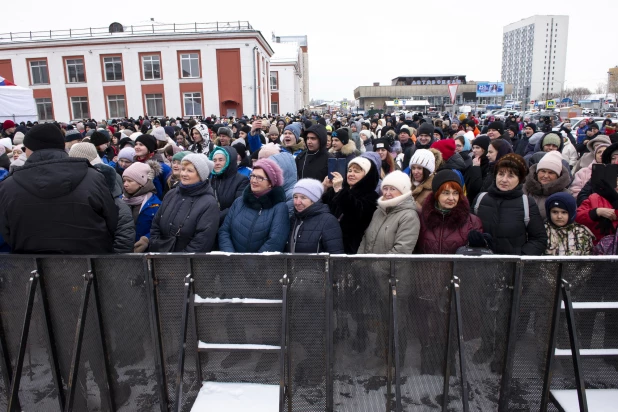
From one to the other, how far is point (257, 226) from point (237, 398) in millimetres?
1436

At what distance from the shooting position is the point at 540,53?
126 meters

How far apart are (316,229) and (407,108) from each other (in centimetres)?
6526

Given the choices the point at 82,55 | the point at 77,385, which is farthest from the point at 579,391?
the point at 82,55

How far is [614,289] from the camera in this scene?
2.84 meters

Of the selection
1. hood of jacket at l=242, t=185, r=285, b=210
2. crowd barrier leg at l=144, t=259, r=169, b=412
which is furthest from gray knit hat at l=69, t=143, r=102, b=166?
crowd barrier leg at l=144, t=259, r=169, b=412

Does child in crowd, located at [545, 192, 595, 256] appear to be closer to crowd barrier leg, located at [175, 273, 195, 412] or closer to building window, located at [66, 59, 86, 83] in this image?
crowd barrier leg, located at [175, 273, 195, 412]

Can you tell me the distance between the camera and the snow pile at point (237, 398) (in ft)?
9.25

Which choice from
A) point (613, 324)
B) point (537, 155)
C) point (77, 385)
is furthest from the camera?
point (537, 155)

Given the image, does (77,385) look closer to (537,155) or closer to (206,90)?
(537,155)

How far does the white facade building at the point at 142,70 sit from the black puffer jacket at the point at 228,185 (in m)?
32.9

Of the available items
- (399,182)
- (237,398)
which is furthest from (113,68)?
(237,398)

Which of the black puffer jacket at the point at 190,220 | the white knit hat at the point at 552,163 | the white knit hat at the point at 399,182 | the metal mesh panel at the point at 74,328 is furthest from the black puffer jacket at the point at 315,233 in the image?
the white knit hat at the point at 552,163

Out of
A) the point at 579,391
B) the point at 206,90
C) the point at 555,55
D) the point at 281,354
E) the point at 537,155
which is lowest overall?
the point at 579,391

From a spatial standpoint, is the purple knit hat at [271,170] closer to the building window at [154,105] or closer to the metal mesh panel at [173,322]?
the metal mesh panel at [173,322]
